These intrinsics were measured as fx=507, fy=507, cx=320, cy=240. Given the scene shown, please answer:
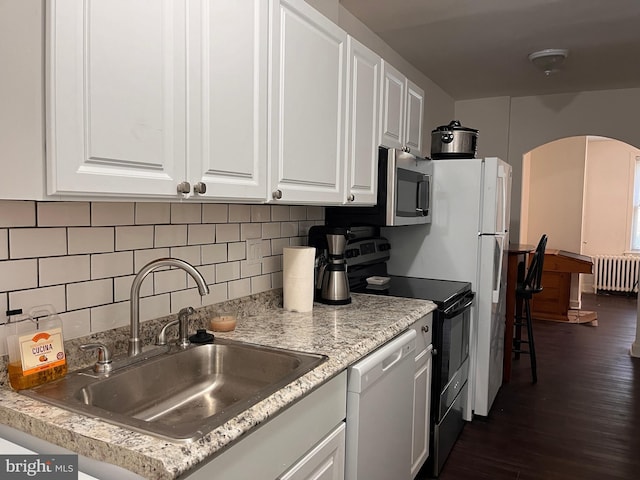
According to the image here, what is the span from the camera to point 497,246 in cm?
319

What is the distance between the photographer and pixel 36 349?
1.26m

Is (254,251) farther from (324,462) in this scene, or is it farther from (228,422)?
(228,422)

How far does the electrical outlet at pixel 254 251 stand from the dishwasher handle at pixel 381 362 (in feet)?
2.27

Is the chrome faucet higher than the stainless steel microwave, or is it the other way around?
the stainless steel microwave

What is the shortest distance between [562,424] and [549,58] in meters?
2.60

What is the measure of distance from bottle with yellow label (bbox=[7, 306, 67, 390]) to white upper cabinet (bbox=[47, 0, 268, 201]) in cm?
43

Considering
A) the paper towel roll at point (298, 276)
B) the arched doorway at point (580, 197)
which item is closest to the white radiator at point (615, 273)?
the arched doorway at point (580, 197)

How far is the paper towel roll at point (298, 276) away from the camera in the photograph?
87.0 inches

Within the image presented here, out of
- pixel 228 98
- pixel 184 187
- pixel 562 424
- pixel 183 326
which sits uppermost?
pixel 228 98

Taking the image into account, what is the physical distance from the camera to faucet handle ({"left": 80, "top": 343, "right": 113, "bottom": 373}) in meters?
1.40

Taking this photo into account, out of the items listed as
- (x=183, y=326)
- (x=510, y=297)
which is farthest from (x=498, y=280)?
(x=183, y=326)

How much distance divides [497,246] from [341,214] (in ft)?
3.64

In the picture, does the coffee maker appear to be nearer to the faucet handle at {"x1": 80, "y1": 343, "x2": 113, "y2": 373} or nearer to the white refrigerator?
the white refrigerator

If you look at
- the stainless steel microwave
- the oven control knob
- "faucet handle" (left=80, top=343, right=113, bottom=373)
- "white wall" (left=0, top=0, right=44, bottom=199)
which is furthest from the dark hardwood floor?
"white wall" (left=0, top=0, right=44, bottom=199)
